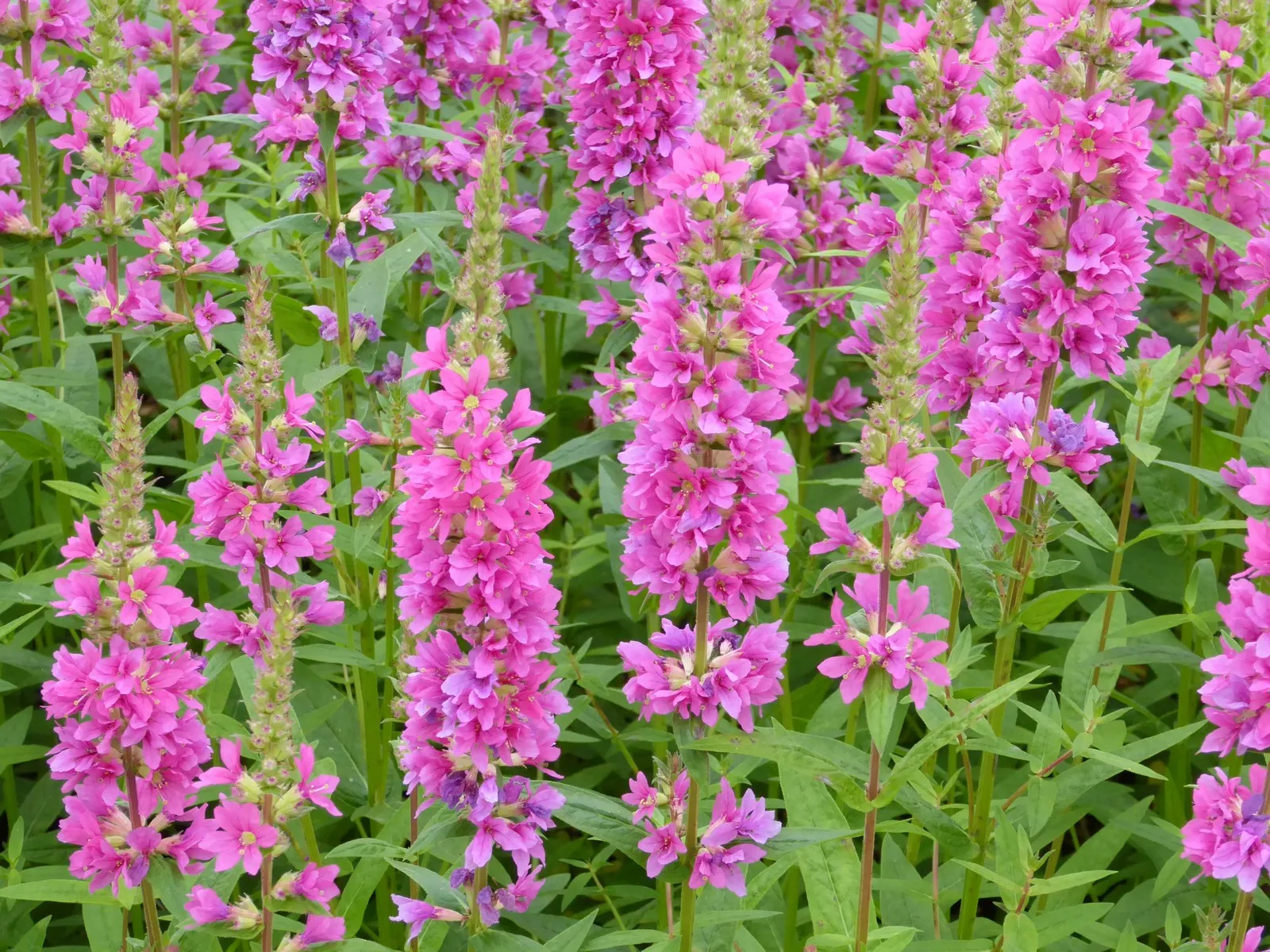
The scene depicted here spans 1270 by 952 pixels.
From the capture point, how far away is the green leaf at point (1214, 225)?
5219 millimetres

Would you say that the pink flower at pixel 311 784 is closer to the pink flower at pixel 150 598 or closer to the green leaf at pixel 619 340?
the pink flower at pixel 150 598

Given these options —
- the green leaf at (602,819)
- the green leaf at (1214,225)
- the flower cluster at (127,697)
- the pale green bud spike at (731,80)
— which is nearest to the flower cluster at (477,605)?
the green leaf at (602,819)

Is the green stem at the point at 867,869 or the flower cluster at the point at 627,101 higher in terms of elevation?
the flower cluster at the point at 627,101

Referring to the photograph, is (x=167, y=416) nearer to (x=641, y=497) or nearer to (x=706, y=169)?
(x=641, y=497)

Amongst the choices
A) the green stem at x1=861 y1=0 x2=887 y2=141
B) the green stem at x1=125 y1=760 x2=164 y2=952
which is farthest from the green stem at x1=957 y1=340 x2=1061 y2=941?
the green stem at x1=861 y1=0 x2=887 y2=141

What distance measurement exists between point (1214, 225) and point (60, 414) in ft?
13.8

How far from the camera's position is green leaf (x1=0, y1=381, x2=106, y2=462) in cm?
488

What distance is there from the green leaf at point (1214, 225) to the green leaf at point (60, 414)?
12.6 ft

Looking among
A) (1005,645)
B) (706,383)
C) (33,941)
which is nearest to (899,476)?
(706,383)

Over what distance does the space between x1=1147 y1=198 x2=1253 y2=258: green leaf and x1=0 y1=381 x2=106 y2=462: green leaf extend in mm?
3834

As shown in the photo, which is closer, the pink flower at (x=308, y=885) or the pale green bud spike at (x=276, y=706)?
the pale green bud spike at (x=276, y=706)

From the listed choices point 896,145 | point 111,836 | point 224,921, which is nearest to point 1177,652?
point 896,145

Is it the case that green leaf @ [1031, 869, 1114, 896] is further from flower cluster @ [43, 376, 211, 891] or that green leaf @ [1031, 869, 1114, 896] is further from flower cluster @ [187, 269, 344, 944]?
flower cluster @ [43, 376, 211, 891]

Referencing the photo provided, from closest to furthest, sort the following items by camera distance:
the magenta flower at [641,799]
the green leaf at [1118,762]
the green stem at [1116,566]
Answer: the magenta flower at [641,799] → the green leaf at [1118,762] → the green stem at [1116,566]
